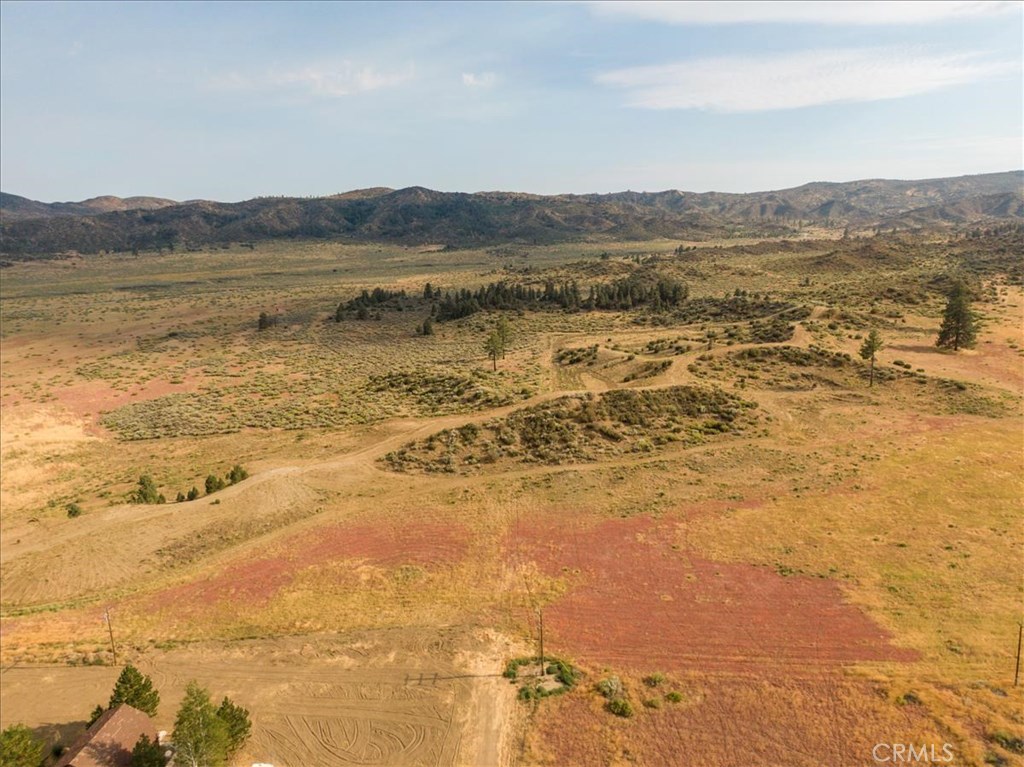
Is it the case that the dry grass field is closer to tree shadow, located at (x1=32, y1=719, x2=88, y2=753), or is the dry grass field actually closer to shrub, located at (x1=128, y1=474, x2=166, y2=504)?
tree shadow, located at (x1=32, y1=719, x2=88, y2=753)

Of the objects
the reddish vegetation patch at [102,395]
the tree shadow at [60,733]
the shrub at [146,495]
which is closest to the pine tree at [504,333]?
→ the reddish vegetation patch at [102,395]

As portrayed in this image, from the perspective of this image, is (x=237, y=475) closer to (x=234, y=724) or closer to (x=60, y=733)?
(x=60, y=733)

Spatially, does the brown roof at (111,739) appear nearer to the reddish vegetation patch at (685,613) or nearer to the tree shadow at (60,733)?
the tree shadow at (60,733)

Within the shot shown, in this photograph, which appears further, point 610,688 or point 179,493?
point 179,493

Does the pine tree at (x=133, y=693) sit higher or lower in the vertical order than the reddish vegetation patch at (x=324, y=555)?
higher

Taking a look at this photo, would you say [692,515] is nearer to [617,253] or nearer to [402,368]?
[402,368]

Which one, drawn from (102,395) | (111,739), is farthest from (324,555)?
(102,395)
